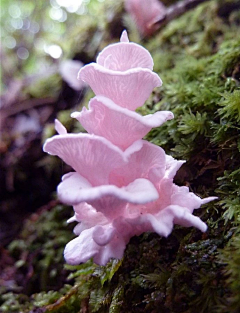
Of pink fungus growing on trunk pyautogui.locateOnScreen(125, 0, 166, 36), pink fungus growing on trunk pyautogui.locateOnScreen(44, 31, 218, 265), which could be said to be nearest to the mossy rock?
pink fungus growing on trunk pyautogui.locateOnScreen(44, 31, 218, 265)

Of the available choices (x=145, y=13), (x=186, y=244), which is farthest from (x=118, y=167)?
(x=145, y=13)

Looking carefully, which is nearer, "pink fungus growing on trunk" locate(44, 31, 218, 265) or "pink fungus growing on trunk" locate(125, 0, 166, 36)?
"pink fungus growing on trunk" locate(44, 31, 218, 265)

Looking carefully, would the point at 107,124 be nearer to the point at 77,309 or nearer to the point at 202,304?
the point at 202,304

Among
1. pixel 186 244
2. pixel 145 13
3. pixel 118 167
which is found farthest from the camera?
pixel 145 13

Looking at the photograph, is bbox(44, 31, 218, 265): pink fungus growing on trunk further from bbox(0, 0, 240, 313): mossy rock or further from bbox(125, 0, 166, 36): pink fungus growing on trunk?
bbox(125, 0, 166, 36): pink fungus growing on trunk

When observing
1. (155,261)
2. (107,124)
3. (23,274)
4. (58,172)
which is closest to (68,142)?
(107,124)

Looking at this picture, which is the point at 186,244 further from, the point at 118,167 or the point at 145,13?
the point at 145,13

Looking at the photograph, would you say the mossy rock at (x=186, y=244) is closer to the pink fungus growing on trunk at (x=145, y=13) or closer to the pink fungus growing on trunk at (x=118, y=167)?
the pink fungus growing on trunk at (x=118, y=167)

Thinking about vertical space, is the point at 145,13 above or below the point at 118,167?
below
